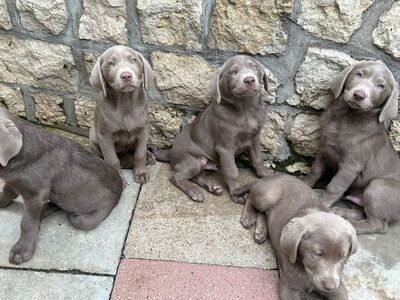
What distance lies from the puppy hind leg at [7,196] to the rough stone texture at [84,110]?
1133mm

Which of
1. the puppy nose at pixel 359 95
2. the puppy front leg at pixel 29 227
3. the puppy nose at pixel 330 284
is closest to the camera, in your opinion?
the puppy nose at pixel 330 284

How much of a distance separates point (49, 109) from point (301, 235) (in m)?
2.83

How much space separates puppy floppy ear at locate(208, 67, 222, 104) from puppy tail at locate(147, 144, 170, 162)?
907mm

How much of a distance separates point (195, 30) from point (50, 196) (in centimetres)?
172

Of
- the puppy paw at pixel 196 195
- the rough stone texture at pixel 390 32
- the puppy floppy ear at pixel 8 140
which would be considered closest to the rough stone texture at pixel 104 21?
the puppy floppy ear at pixel 8 140

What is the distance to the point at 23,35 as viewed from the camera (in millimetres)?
3967

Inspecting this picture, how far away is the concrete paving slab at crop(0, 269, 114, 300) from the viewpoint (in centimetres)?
302

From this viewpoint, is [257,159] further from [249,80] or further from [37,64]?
[37,64]

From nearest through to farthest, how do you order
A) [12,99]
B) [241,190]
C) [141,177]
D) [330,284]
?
[330,284], [241,190], [141,177], [12,99]

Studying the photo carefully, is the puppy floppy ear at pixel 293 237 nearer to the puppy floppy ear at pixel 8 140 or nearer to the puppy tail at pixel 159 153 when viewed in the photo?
the puppy tail at pixel 159 153

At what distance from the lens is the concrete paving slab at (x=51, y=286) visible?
3.02 m

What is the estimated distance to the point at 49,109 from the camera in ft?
14.6

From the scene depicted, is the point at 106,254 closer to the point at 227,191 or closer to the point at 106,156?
the point at 106,156

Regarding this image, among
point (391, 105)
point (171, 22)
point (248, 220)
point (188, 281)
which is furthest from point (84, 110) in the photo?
point (391, 105)
